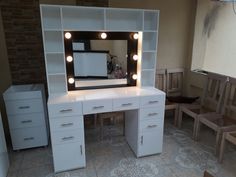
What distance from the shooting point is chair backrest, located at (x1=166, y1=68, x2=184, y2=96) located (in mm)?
3463

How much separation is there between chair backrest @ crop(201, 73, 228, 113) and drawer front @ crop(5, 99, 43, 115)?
248cm

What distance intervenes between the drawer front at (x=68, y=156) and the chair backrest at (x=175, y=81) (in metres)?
1.94

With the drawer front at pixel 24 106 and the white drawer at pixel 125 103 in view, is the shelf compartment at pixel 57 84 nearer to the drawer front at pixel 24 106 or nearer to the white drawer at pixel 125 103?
the drawer front at pixel 24 106

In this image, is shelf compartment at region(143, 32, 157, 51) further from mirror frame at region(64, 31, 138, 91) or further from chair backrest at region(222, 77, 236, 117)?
chair backrest at region(222, 77, 236, 117)

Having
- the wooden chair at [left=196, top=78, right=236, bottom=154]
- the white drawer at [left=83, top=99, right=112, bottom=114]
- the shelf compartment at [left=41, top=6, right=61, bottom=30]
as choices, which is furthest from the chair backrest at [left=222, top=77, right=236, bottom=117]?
the shelf compartment at [left=41, top=6, right=61, bottom=30]

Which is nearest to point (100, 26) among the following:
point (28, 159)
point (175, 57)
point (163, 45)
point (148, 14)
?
point (148, 14)

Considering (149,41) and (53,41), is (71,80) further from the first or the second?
(149,41)

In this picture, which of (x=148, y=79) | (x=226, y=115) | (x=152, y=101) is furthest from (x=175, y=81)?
(x=152, y=101)

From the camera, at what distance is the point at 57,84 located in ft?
8.22

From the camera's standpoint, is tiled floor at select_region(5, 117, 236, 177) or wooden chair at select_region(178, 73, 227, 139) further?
wooden chair at select_region(178, 73, 227, 139)

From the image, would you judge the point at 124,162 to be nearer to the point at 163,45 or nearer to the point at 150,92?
the point at 150,92

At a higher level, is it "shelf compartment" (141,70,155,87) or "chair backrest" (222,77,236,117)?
"shelf compartment" (141,70,155,87)

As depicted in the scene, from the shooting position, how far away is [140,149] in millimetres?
2488

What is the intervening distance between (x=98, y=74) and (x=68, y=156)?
1.11 metres
